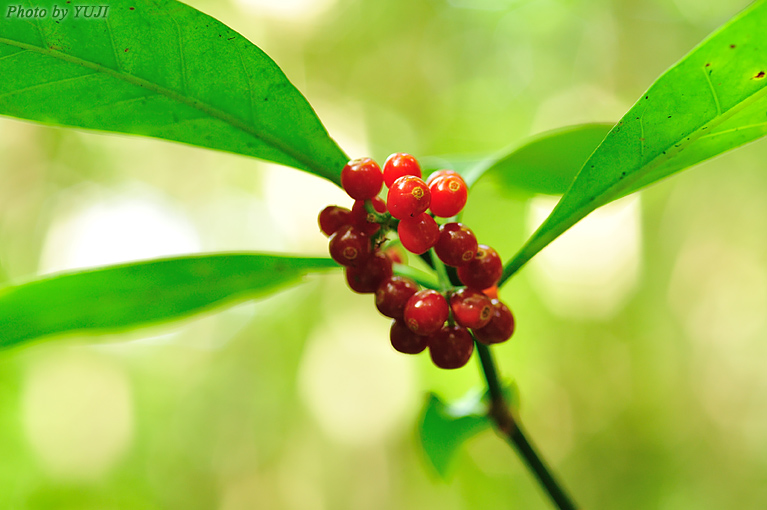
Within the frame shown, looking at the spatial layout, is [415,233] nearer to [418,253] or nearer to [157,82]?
[418,253]

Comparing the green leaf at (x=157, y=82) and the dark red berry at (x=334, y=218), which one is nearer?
the green leaf at (x=157, y=82)

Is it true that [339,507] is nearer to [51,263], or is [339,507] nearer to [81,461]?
[81,461]

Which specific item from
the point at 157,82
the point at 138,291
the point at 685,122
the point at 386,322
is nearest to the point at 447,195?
the point at 685,122

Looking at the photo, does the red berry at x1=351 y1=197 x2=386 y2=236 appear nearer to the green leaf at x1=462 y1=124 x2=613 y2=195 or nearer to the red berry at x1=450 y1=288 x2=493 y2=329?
the red berry at x1=450 y1=288 x2=493 y2=329

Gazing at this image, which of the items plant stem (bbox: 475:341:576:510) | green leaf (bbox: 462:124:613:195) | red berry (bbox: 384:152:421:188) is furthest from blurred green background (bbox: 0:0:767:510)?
red berry (bbox: 384:152:421:188)

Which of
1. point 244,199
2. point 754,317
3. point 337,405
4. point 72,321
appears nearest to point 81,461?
point 337,405

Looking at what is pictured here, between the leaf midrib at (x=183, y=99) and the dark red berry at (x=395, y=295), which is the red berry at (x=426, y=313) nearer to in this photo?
the dark red berry at (x=395, y=295)

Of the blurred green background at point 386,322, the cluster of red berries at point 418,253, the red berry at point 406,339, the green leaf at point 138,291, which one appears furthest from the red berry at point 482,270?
the blurred green background at point 386,322
